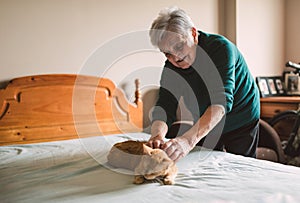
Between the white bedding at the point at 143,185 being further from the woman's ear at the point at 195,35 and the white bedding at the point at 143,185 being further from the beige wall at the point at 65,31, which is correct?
the beige wall at the point at 65,31

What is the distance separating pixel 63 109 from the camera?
7.56 feet

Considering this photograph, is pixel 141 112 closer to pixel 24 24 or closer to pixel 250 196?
pixel 24 24

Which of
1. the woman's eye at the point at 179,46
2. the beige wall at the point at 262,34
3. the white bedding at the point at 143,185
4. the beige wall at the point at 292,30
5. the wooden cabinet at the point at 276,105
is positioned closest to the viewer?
the white bedding at the point at 143,185

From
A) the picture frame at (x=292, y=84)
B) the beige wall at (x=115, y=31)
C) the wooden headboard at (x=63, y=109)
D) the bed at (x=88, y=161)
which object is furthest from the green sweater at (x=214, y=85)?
the picture frame at (x=292, y=84)

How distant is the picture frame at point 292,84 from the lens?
322 cm

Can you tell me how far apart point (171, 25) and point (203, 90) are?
0.36m

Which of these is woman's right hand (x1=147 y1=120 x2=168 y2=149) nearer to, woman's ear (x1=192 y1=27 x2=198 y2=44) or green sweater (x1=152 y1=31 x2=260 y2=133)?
green sweater (x1=152 y1=31 x2=260 y2=133)

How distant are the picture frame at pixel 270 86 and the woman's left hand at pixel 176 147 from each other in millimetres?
2109

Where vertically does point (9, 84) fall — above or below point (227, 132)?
above

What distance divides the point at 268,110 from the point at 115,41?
1.48 meters

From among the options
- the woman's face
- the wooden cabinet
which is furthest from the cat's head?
the wooden cabinet

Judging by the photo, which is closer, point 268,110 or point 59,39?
point 59,39

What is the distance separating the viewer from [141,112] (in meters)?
2.62

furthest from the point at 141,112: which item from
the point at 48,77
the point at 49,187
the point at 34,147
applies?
the point at 49,187
